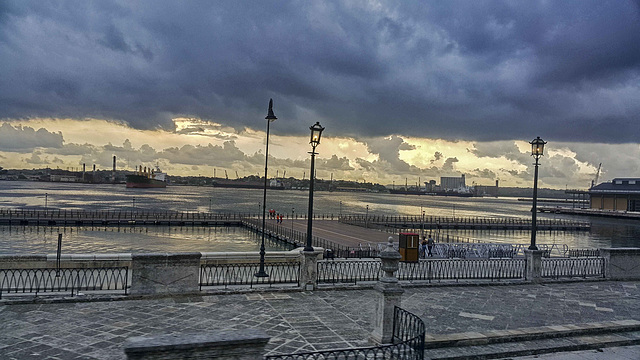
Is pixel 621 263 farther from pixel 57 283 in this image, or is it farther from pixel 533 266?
pixel 57 283

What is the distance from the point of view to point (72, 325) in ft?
A: 31.9

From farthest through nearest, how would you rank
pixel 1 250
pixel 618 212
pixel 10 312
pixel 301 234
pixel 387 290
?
pixel 618 212 → pixel 301 234 → pixel 1 250 → pixel 10 312 → pixel 387 290

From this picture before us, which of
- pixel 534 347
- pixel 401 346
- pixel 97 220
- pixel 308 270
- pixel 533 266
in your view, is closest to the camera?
pixel 401 346

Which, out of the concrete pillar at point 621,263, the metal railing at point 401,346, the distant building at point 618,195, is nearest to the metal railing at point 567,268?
the concrete pillar at point 621,263

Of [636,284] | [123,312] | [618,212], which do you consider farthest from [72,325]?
[618,212]

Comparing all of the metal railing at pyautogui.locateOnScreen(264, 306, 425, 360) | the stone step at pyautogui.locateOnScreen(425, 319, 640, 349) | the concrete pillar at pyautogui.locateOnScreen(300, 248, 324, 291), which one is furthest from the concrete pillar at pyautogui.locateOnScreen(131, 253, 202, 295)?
the stone step at pyautogui.locateOnScreen(425, 319, 640, 349)

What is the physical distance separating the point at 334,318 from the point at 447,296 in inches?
192

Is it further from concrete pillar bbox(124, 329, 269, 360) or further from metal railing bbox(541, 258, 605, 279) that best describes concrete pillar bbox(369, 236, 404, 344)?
metal railing bbox(541, 258, 605, 279)

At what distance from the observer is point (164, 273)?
12.3 meters

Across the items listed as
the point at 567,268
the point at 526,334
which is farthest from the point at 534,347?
the point at 567,268

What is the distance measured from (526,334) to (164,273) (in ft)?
31.3

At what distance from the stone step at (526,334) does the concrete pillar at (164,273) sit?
267 inches

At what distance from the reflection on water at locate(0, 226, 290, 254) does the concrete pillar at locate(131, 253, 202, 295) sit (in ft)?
107

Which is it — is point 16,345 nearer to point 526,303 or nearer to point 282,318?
point 282,318
